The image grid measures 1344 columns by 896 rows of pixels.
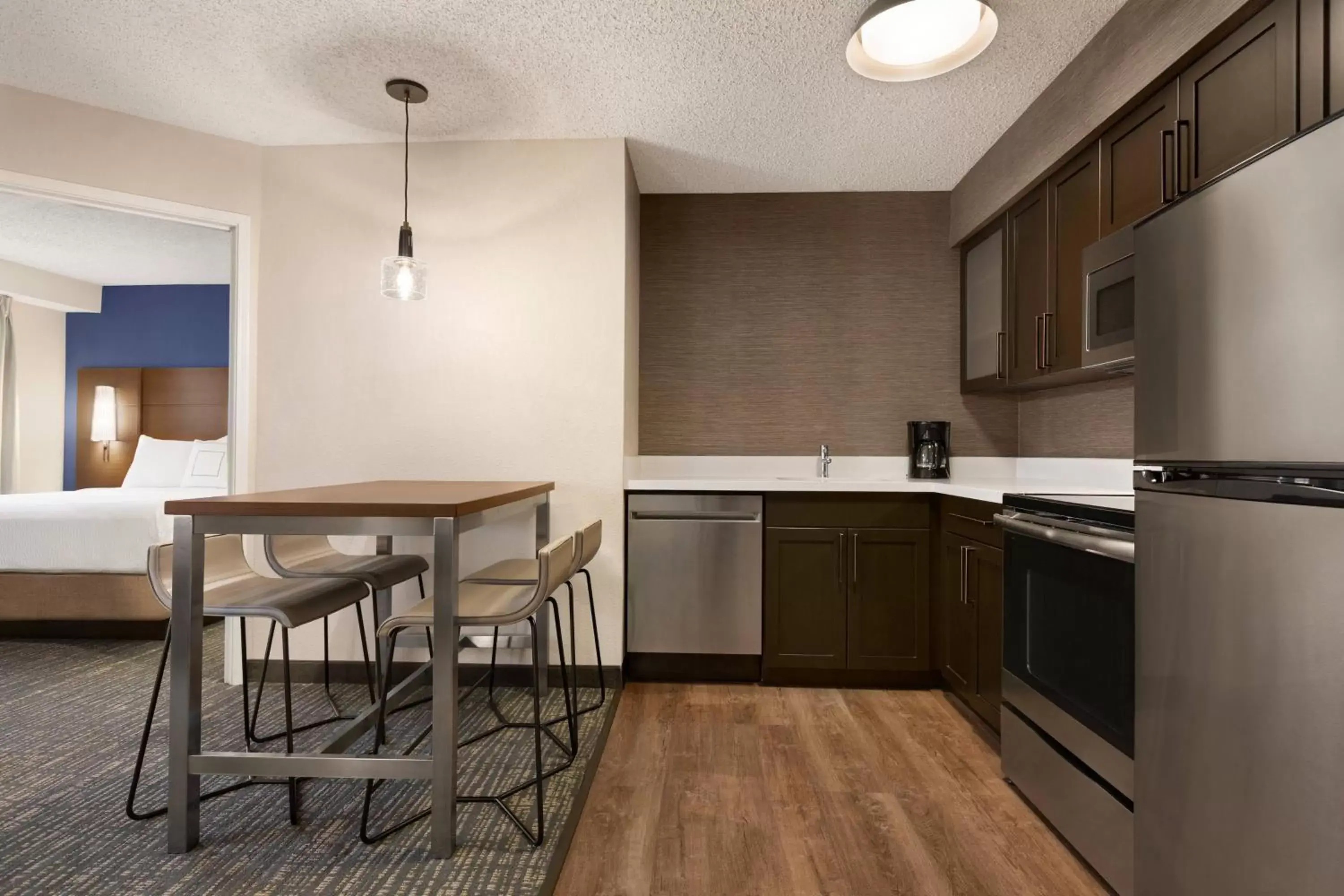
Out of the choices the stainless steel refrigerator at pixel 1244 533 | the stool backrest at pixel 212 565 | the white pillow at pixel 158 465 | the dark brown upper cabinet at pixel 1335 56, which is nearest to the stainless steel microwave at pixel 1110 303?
the dark brown upper cabinet at pixel 1335 56

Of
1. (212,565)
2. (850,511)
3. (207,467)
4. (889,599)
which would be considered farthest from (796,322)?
(207,467)

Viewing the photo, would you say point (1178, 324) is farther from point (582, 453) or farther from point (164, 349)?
point (164, 349)

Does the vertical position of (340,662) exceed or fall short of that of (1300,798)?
it falls short

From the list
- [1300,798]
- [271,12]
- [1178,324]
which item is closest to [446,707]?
[1300,798]

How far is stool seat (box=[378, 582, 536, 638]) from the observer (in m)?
1.78

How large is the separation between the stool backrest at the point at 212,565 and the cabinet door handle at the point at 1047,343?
116 inches

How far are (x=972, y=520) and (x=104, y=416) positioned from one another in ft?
22.6

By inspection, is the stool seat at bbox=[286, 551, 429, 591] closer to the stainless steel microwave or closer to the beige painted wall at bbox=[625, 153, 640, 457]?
the beige painted wall at bbox=[625, 153, 640, 457]

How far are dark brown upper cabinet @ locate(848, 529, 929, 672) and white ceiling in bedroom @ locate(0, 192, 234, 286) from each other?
402 centimetres

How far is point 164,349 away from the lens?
6.09 metres

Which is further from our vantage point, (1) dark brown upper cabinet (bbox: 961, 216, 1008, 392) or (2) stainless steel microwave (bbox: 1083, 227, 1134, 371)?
(1) dark brown upper cabinet (bbox: 961, 216, 1008, 392)

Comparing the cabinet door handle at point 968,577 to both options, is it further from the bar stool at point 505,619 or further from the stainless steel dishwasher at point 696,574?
→ the bar stool at point 505,619

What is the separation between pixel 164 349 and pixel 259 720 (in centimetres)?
491

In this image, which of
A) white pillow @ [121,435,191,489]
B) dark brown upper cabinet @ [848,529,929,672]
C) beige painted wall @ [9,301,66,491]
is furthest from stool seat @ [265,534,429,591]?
beige painted wall @ [9,301,66,491]
